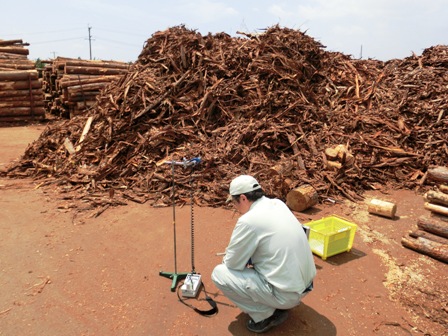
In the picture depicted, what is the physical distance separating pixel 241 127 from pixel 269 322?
5.40 m

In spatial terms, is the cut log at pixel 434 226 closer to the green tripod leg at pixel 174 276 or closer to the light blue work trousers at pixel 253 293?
the light blue work trousers at pixel 253 293

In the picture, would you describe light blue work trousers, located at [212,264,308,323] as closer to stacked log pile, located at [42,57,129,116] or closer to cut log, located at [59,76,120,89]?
stacked log pile, located at [42,57,129,116]

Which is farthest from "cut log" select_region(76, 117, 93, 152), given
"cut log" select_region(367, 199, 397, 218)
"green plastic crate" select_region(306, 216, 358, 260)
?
"cut log" select_region(367, 199, 397, 218)

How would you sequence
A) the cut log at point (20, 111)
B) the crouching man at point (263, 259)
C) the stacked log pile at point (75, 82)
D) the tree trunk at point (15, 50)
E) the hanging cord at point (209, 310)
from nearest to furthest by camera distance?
the crouching man at point (263, 259)
the hanging cord at point (209, 310)
the stacked log pile at point (75, 82)
the cut log at point (20, 111)
the tree trunk at point (15, 50)

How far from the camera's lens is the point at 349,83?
10367mm

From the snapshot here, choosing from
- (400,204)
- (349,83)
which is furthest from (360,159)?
(349,83)

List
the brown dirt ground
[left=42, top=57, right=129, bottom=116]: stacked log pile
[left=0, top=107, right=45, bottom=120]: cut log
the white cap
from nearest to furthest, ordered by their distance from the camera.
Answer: the white cap, the brown dirt ground, [left=42, top=57, right=129, bottom=116]: stacked log pile, [left=0, top=107, right=45, bottom=120]: cut log

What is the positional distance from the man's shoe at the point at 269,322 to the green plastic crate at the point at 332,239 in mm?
A: 1431

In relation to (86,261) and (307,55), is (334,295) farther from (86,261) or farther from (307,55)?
(307,55)

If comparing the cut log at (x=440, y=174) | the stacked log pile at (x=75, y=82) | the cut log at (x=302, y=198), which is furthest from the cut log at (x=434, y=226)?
the stacked log pile at (x=75, y=82)

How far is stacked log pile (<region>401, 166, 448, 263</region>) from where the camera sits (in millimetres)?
4539

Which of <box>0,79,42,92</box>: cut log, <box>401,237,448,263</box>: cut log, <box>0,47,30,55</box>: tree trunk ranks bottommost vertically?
<box>401,237,448,263</box>: cut log

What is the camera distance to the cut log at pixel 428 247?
4.45m

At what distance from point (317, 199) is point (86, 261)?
432cm
